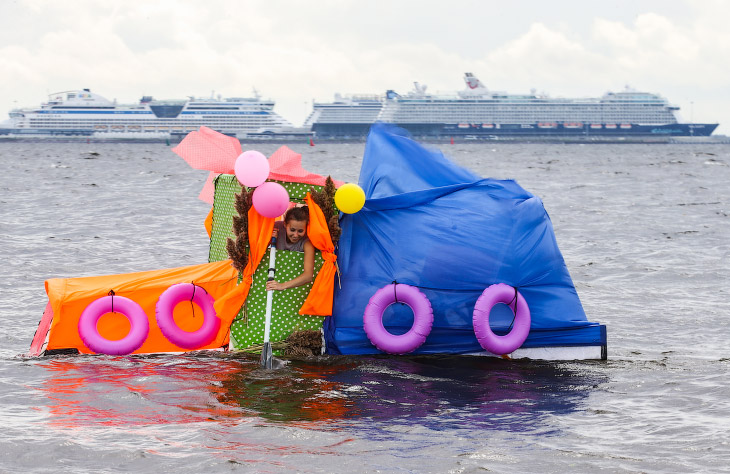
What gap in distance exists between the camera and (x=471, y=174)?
805cm

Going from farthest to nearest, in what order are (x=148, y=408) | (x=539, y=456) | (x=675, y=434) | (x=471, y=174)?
(x=471, y=174), (x=148, y=408), (x=675, y=434), (x=539, y=456)

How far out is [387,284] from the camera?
748 centimetres

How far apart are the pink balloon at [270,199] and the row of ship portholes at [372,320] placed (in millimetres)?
979

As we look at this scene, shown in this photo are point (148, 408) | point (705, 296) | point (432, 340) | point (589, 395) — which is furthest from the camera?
point (705, 296)

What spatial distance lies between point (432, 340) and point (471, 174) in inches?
60.5

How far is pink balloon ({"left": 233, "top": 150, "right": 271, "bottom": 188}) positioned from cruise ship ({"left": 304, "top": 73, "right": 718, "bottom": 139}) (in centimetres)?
11126

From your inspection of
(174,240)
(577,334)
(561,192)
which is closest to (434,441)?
(577,334)

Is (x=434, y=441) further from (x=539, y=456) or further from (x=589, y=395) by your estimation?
(x=589, y=395)

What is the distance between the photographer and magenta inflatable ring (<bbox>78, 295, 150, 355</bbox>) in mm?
7461

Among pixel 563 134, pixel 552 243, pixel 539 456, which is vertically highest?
pixel 563 134

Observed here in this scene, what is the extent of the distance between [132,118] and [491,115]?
4514 cm

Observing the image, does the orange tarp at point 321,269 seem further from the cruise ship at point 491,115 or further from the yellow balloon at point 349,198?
the cruise ship at point 491,115

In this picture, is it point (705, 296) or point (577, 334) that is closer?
point (577, 334)

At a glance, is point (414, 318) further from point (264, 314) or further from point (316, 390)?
point (264, 314)
